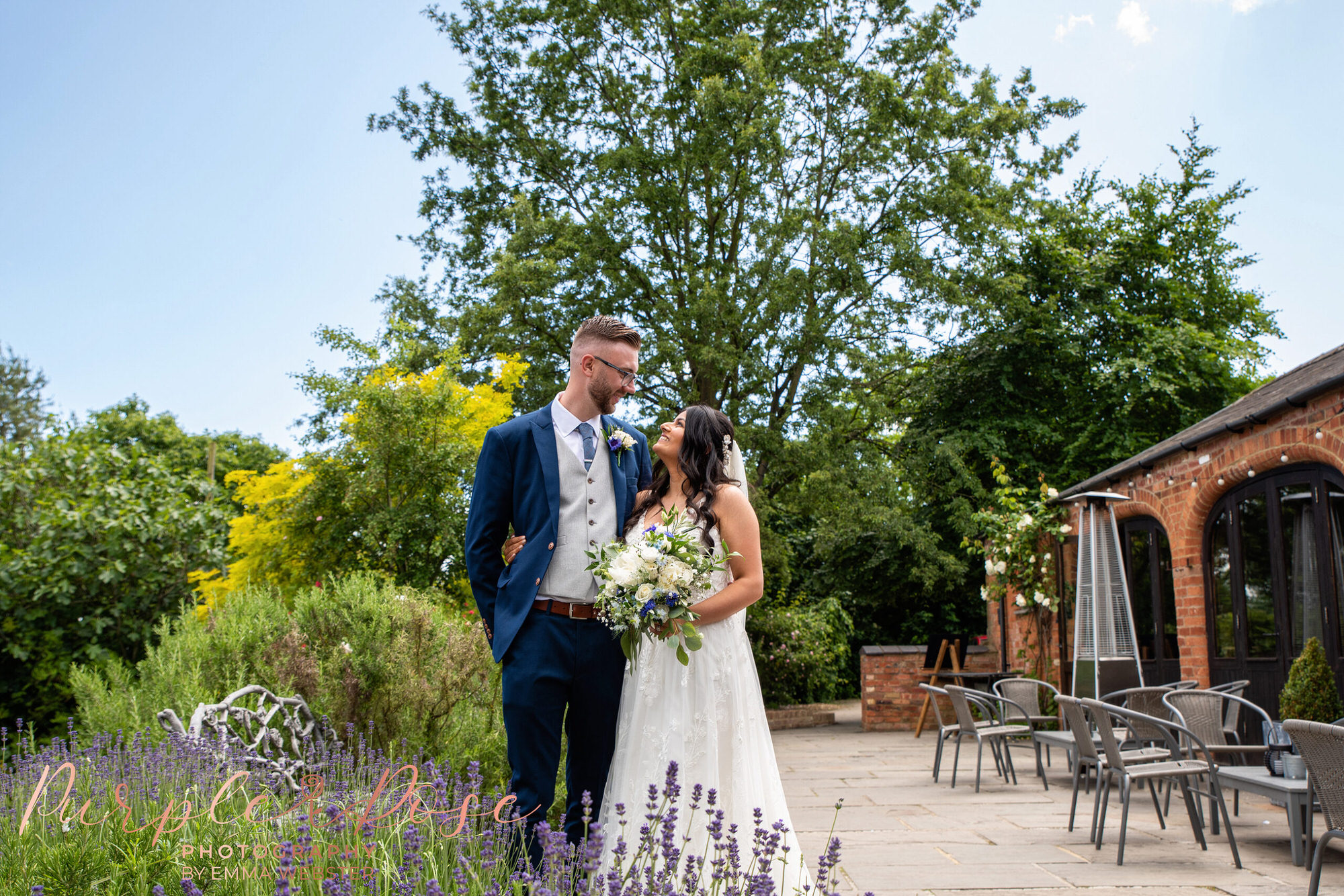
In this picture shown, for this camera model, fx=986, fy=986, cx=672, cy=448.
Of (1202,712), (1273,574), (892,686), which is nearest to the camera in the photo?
(1202,712)

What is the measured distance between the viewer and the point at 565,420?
11.0ft

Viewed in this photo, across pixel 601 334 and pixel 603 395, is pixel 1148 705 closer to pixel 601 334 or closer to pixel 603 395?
pixel 603 395

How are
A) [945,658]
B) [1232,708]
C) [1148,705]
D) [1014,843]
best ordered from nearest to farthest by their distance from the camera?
[1014,843] → [1148,705] → [1232,708] → [945,658]

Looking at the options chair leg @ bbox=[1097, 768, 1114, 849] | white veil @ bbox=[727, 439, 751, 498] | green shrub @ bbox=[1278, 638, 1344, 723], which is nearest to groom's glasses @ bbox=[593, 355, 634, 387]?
white veil @ bbox=[727, 439, 751, 498]

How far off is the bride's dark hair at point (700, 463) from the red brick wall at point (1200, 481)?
574 centimetres

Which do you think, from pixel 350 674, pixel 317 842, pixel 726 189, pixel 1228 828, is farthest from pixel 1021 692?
pixel 726 189

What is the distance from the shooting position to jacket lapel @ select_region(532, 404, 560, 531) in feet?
10.4

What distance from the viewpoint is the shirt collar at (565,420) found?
3.32m

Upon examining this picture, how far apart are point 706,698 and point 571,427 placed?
1052 millimetres

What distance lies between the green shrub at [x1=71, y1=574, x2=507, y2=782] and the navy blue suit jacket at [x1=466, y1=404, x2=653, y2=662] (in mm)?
2163

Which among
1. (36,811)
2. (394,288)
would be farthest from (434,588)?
(394,288)

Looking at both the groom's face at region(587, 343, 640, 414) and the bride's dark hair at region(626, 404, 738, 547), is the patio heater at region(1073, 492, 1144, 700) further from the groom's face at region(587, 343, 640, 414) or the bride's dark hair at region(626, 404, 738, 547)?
the groom's face at region(587, 343, 640, 414)

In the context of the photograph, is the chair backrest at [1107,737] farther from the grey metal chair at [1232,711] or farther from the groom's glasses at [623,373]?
the groom's glasses at [623,373]

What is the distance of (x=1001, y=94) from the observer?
16375 millimetres
